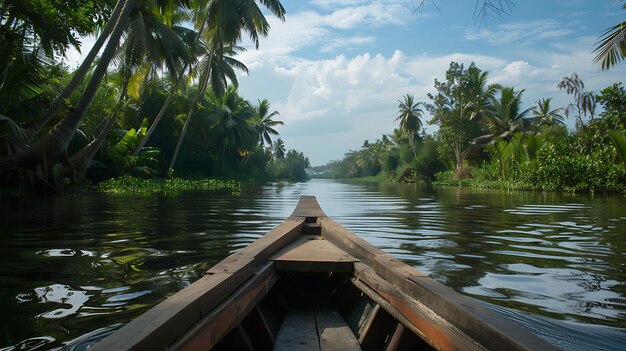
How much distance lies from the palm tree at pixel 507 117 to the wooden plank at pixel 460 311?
105 feet

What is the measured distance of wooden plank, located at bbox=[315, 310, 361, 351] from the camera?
230 cm

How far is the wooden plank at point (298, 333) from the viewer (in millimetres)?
2297

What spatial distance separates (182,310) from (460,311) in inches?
40.0

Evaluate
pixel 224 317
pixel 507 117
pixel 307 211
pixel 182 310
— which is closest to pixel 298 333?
pixel 224 317

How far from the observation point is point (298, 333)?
2.52 meters

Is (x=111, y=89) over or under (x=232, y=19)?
under

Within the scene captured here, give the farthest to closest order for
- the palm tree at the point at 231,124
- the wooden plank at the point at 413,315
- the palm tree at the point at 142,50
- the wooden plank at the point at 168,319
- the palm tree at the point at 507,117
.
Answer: the palm tree at the point at 231,124 < the palm tree at the point at 507,117 < the palm tree at the point at 142,50 < the wooden plank at the point at 413,315 < the wooden plank at the point at 168,319

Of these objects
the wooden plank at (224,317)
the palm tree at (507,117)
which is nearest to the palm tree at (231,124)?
the palm tree at (507,117)

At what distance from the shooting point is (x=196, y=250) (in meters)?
4.88

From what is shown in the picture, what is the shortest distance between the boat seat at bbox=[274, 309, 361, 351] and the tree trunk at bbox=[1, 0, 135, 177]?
10926 mm

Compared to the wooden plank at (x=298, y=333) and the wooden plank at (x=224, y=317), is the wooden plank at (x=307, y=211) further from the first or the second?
the wooden plank at (x=224, y=317)

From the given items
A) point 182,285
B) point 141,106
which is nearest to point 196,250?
point 182,285

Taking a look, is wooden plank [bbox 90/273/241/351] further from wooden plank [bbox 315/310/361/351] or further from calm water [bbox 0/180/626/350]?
calm water [bbox 0/180/626/350]

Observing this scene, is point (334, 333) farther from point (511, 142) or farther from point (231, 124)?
point (231, 124)
